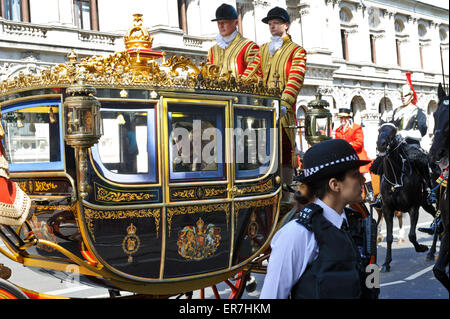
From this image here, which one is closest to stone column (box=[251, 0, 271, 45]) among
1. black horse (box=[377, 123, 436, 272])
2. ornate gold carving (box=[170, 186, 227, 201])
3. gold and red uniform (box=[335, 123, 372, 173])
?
gold and red uniform (box=[335, 123, 372, 173])

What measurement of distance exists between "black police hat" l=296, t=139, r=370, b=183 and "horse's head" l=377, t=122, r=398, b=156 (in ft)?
18.0

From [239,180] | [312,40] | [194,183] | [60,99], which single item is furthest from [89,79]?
[312,40]

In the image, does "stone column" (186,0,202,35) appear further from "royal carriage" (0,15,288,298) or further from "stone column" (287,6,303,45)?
"royal carriage" (0,15,288,298)

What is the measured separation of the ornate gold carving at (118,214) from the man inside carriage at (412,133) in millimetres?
5082

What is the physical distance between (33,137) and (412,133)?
5784 mm

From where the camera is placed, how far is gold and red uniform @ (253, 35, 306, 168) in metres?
4.89

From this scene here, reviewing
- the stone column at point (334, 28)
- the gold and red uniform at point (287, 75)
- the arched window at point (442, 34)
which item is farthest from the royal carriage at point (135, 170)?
the arched window at point (442, 34)

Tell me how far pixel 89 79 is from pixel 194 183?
3.14ft

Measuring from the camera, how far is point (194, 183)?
12.5 ft

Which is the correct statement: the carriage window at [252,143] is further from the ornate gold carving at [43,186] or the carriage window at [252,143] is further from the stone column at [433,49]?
the stone column at [433,49]

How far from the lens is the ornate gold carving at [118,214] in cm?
339

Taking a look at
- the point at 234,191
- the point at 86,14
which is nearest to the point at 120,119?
the point at 234,191
